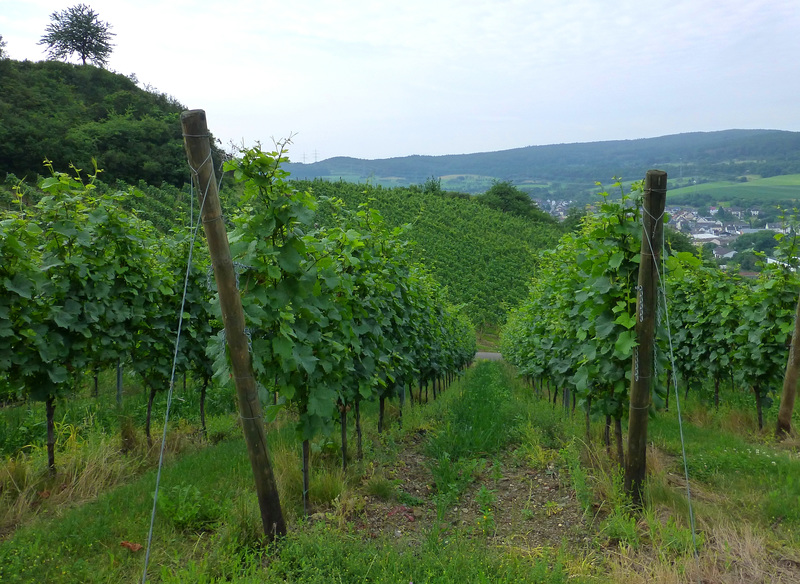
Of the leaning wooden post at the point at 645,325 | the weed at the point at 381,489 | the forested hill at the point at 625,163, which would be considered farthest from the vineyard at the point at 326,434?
the forested hill at the point at 625,163

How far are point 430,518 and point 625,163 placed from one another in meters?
109

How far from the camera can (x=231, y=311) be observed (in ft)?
13.2

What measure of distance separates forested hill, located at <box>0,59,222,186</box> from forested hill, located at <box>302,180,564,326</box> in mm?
12988

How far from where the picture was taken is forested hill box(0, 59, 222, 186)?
33719 millimetres

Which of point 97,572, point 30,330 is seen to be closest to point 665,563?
point 97,572

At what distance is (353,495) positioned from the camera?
17.8 feet

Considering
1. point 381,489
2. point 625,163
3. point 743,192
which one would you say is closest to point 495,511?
point 381,489

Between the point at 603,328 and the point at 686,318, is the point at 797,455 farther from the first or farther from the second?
the point at 603,328

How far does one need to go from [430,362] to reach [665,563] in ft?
27.6

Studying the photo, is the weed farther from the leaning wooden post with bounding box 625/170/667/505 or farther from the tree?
the tree

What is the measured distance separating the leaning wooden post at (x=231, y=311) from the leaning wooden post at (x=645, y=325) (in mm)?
3387

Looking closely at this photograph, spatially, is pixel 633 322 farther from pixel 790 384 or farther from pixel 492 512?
pixel 790 384

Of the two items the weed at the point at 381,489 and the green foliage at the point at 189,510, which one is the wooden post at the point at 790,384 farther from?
the green foliage at the point at 189,510

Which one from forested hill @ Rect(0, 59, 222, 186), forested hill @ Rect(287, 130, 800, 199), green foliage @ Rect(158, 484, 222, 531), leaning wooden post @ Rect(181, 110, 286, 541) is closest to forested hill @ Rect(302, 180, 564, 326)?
forested hill @ Rect(287, 130, 800, 199)
